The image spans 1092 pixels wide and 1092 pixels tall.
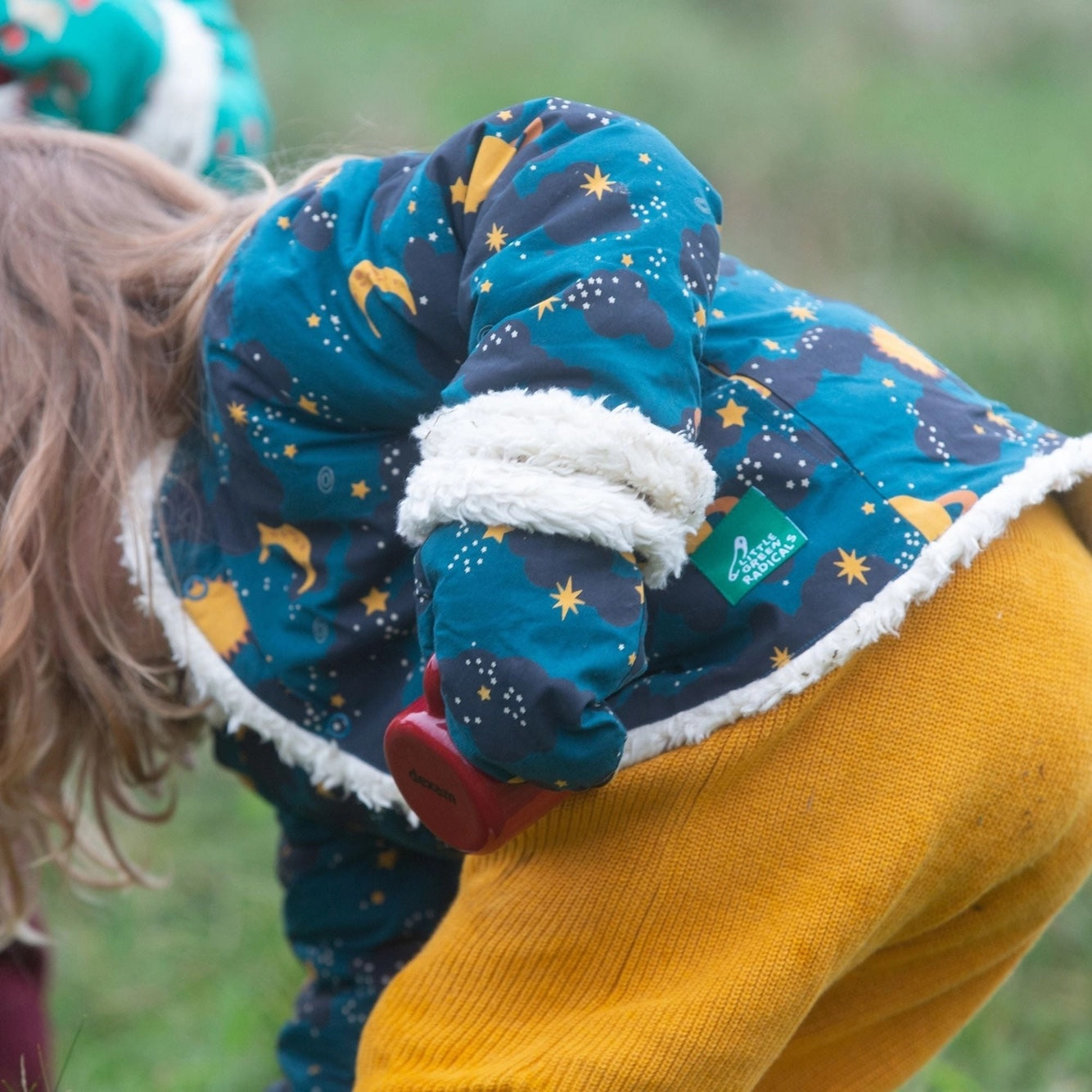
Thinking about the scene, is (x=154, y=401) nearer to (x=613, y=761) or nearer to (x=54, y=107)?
(x=54, y=107)

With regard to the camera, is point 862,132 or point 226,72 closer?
point 226,72

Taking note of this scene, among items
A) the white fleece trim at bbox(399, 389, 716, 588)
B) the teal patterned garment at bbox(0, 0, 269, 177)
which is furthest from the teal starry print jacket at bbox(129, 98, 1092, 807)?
the teal patterned garment at bbox(0, 0, 269, 177)

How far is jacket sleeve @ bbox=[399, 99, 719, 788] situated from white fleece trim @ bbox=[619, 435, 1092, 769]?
140 mm

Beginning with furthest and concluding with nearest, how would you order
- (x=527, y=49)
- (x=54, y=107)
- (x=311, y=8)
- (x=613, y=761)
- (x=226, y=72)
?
(x=311, y=8) → (x=527, y=49) → (x=226, y=72) → (x=54, y=107) → (x=613, y=761)

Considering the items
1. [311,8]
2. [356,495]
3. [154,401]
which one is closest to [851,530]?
[356,495]

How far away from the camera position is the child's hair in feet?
4.06

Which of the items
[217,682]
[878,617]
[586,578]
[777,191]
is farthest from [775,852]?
[777,191]

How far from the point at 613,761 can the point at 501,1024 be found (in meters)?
0.31

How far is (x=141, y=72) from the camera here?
1.61 m

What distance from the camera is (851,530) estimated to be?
989 mm

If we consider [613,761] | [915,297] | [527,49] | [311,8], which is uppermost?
[613,761]

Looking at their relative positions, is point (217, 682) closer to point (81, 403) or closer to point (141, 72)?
point (81, 403)

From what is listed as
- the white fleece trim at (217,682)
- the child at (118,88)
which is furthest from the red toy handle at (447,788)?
the child at (118,88)

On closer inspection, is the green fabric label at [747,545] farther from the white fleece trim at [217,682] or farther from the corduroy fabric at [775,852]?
the white fleece trim at [217,682]
